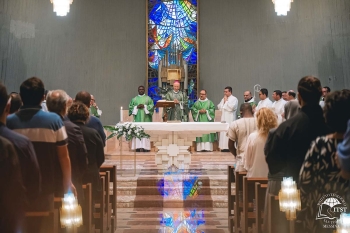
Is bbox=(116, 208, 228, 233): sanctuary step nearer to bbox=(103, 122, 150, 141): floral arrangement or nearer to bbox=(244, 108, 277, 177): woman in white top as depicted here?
bbox=(244, 108, 277, 177): woman in white top

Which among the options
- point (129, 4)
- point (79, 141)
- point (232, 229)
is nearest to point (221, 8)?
A: point (129, 4)

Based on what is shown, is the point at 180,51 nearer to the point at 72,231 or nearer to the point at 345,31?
the point at 345,31

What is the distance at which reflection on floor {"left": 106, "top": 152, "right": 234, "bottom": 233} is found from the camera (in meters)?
6.31

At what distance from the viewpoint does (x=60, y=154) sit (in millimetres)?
3711

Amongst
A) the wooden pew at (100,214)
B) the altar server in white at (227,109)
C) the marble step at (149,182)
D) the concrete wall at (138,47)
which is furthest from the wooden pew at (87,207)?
the concrete wall at (138,47)

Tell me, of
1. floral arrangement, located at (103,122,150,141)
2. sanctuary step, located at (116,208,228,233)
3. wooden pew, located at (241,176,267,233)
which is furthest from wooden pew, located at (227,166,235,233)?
floral arrangement, located at (103,122,150,141)

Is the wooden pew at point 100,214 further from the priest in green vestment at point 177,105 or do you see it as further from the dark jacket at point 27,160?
the priest in green vestment at point 177,105

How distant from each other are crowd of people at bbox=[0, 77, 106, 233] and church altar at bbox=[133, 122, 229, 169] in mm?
4212

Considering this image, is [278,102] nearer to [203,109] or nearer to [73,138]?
[203,109]

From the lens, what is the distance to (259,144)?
16.1ft

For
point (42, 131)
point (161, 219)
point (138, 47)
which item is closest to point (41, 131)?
point (42, 131)

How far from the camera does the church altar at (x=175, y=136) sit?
30.0 feet

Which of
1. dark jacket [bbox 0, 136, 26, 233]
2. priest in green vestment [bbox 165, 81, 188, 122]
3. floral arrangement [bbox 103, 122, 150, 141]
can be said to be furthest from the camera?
priest in green vestment [bbox 165, 81, 188, 122]

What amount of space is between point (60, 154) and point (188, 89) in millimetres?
11069
